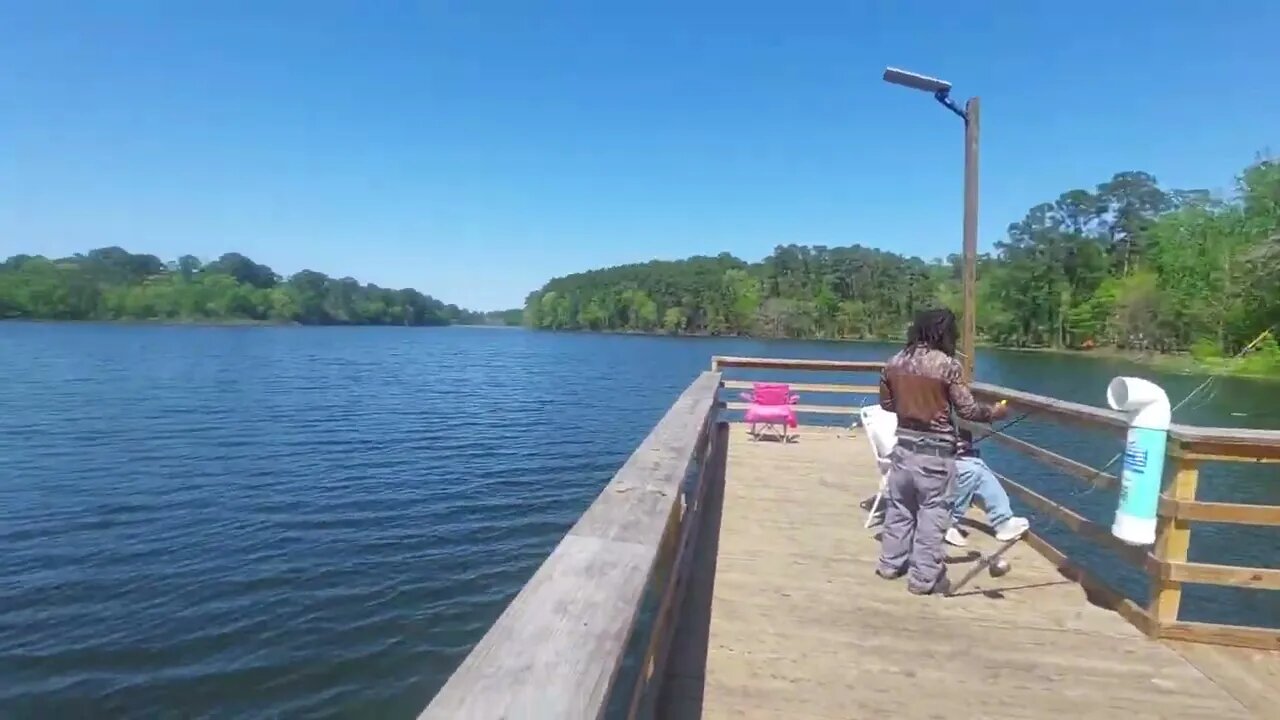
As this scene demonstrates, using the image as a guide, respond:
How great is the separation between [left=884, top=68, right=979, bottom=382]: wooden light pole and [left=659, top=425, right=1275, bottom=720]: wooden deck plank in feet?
9.84

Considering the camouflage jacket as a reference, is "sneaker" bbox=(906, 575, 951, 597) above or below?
below

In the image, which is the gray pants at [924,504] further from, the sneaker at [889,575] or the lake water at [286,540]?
the lake water at [286,540]

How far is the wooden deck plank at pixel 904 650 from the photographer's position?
305 cm

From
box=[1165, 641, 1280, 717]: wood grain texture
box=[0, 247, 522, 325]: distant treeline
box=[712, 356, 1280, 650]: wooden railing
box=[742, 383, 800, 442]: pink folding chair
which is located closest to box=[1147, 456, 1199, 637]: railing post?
box=[712, 356, 1280, 650]: wooden railing

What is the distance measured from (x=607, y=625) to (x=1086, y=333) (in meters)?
85.1

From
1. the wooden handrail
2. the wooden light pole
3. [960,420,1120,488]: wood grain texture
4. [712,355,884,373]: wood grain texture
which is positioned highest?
the wooden light pole

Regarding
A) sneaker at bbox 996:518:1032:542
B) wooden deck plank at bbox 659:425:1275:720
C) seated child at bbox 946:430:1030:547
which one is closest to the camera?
wooden deck plank at bbox 659:425:1275:720

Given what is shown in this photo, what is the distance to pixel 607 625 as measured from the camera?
153cm

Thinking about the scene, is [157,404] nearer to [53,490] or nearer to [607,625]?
[53,490]

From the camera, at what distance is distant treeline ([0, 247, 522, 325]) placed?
5074 inches

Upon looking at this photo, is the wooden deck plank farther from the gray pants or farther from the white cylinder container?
the white cylinder container

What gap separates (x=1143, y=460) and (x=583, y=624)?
11.3 ft

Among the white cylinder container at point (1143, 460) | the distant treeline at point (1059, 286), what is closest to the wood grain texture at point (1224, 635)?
the white cylinder container at point (1143, 460)

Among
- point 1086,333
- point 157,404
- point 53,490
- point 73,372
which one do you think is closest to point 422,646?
point 53,490
